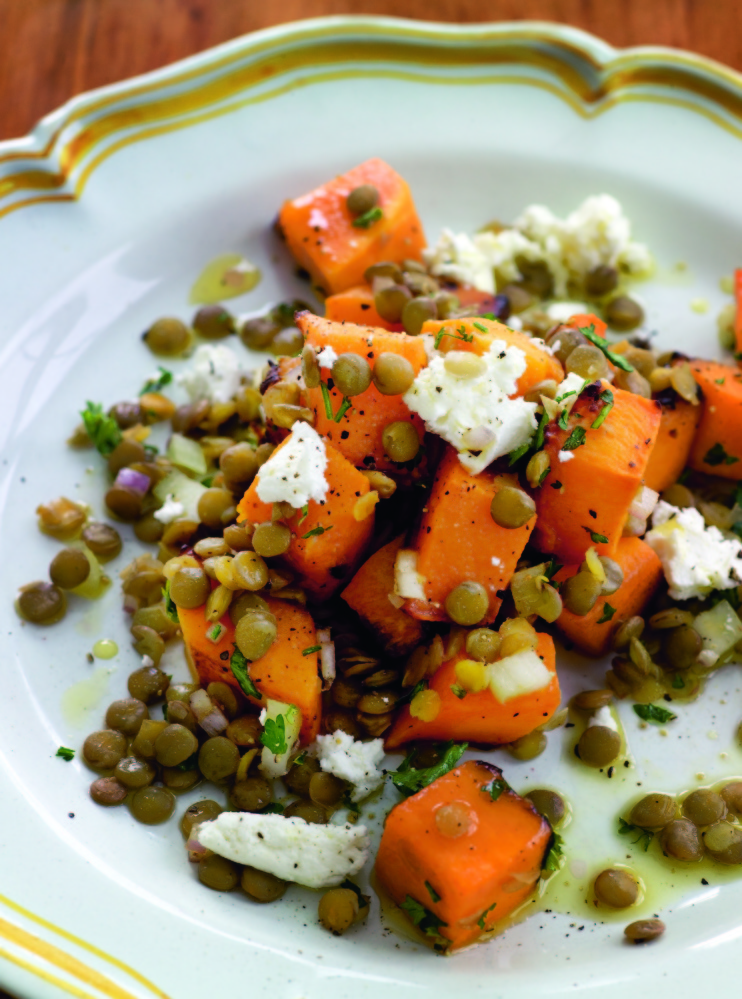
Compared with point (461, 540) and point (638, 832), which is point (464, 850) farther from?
point (461, 540)

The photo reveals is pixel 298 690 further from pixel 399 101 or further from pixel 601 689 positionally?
pixel 399 101

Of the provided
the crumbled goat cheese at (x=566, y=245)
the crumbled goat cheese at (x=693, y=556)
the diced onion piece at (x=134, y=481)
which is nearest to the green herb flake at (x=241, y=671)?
the diced onion piece at (x=134, y=481)

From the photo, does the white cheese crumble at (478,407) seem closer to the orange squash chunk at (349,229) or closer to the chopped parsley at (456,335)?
the chopped parsley at (456,335)

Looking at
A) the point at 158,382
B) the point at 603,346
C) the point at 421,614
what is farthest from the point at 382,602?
the point at 158,382

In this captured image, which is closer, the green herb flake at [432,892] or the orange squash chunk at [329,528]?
the green herb flake at [432,892]

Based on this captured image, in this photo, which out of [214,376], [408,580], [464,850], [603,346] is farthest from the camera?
[214,376]

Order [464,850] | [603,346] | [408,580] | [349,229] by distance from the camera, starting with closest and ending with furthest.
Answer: [464,850], [408,580], [603,346], [349,229]

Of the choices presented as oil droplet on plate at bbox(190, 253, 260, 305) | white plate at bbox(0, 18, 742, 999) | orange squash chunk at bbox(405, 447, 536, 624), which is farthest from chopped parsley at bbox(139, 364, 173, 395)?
orange squash chunk at bbox(405, 447, 536, 624)
